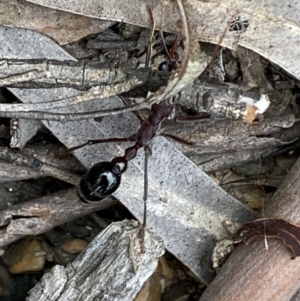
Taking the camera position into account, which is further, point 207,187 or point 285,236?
point 207,187

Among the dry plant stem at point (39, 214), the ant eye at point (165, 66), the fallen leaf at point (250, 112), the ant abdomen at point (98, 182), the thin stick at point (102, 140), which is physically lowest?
the dry plant stem at point (39, 214)

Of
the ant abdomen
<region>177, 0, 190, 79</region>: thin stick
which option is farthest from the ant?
<region>177, 0, 190, 79</region>: thin stick

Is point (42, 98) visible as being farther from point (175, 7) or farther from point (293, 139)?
point (293, 139)

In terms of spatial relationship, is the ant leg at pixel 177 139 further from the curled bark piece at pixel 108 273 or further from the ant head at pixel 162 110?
the curled bark piece at pixel 108 273

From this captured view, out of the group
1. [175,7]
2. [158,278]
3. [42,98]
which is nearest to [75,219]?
[158,278]

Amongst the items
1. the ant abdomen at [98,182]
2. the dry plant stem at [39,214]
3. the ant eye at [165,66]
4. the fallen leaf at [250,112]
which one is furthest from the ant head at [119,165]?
the fallen leaf at [250,112]

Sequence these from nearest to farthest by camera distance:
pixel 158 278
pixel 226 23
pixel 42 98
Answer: pixel 226 23, pixel 42 98, pixel 158 278

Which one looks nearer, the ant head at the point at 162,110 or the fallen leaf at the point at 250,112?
the fallen leaf at the point at 250,112
